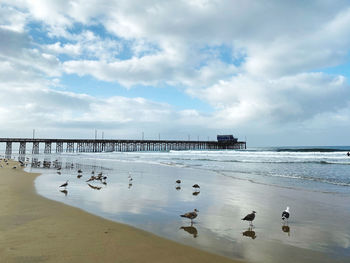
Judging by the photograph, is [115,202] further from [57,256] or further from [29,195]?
[57,256]

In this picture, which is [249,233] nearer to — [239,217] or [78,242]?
[239,217]

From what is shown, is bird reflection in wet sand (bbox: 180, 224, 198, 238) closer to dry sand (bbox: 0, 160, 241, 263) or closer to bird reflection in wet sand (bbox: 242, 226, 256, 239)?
dry sand (bbox: 0, 160, 241, 263)

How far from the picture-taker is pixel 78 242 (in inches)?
178

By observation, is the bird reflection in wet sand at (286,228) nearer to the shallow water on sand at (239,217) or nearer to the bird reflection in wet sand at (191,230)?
the shallow water on sand at (239,217)

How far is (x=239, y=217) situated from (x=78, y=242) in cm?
401

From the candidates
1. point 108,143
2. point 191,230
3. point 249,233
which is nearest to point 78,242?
point 191,230

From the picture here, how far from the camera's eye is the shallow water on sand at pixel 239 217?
4570 millimetres

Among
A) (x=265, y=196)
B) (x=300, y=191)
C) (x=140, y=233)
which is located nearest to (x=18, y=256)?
(x=140, y=233)

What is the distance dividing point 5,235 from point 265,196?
26.8ft

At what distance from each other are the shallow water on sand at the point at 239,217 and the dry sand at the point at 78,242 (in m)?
0.45

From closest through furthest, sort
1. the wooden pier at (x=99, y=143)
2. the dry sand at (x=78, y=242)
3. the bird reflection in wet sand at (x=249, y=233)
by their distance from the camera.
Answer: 1. the dry sand at (x=78, y=242)
2. the bird reflection in wet sand at (x=249, y=233)
3. the wooden pier at (x=99, y=143)

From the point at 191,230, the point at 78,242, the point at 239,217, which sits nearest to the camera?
the point at 78,242

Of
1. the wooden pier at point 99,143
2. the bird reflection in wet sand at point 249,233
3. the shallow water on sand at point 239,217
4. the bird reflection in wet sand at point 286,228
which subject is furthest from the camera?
the wooden pier at point 99,143

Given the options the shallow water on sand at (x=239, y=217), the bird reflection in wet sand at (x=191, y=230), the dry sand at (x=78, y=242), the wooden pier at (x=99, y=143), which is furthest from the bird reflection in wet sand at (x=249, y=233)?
the wooden pier at (x=99, y=143)
